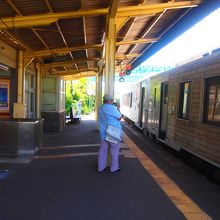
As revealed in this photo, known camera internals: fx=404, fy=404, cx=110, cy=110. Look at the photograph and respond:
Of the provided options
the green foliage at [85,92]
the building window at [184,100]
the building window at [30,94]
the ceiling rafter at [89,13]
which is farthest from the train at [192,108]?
the green foliage at [85,92]

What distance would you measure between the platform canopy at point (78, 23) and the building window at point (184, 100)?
206 cm

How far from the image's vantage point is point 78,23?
11.2m

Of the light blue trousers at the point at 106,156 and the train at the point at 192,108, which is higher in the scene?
the train at the point at 192,108

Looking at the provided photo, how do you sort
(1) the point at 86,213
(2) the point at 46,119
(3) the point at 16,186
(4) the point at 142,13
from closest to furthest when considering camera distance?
(1) the point at 86,213 < (3) the point at 16,186 < (4) the point at 142,13 < (2) the point at 46,119

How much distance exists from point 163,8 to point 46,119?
979 cm

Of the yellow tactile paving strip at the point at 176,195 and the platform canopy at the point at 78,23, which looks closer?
the yellow tactile paving strip at the point at 176,195

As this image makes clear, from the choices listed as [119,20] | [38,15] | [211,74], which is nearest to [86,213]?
[211,74]

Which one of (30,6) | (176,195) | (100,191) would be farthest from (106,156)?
(30,6)

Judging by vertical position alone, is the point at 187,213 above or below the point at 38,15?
below

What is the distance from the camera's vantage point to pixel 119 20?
10.4 meters

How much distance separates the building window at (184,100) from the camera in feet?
33.2

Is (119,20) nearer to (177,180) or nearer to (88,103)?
(177,180)

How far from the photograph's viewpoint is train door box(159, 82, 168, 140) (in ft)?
43.1

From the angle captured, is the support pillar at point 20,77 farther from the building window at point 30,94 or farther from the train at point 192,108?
the train at point 192,108
